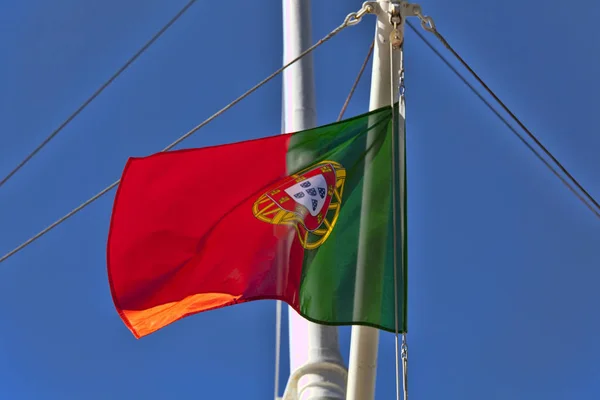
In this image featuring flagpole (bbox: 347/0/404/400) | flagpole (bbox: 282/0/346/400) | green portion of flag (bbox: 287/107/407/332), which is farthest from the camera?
flagpole (bbox: 282/0/346/400)

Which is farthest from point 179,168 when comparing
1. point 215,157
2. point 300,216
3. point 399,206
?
point 399,206

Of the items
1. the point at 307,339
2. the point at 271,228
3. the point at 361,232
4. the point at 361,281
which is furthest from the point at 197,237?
the point at 361,281

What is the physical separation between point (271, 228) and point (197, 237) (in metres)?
0.76

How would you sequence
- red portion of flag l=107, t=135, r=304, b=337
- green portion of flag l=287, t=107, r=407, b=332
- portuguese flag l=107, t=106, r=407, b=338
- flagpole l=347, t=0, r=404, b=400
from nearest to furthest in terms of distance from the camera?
flagpole l=347, t=0, r=404, b=400
green portion of flag l=287, t=107, r=407, b=332
portuguese flag l=107, t=106, r=407, b=338
red portion of flag l=107, t=135, r=304, b=337

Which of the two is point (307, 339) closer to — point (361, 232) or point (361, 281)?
point (361, 281)

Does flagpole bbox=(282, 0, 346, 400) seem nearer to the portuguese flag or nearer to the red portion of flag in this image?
the portuguese flag

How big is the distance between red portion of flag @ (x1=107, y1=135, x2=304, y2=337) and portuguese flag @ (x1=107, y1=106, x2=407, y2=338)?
0.03ft

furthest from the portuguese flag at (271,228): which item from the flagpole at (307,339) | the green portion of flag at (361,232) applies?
the flagpole at (307,339)

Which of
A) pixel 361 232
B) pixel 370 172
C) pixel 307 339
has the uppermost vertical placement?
pixel 370 172

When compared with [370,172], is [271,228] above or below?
below

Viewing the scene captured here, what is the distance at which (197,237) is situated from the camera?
39.3ft

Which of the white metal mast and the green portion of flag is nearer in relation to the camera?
the white metal mast

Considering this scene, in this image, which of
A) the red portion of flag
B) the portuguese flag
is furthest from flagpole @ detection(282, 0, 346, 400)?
the red portion of flag

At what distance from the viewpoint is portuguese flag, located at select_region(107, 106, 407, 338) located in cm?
1131
